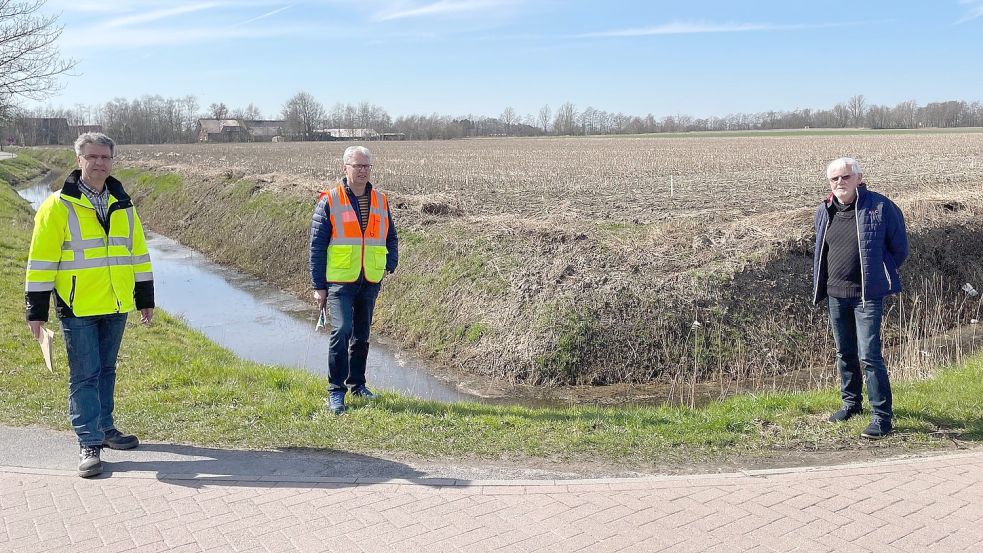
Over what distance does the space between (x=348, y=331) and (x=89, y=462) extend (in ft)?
7.96

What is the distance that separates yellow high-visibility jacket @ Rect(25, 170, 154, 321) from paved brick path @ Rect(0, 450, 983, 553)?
3.78 ft

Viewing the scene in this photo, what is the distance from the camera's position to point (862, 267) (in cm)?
596

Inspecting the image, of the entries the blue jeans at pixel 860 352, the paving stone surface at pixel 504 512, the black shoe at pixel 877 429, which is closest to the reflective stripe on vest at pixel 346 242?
the paving stone surface at pixel 504 512

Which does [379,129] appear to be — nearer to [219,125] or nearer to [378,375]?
[219,125]

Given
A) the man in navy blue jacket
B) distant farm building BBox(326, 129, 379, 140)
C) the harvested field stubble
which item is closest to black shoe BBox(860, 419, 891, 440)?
the man in navy blue jacket

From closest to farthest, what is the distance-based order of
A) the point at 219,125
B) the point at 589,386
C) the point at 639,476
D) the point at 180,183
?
the point at 639,476 < the point at 589,386 < the point at 180,183 < the point at 219,125

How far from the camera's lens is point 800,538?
4152 mm

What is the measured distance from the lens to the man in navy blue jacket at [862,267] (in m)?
5.93

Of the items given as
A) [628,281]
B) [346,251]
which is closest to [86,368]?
[346,251]

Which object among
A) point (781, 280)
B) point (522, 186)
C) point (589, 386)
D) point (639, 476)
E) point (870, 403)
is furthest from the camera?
point (522, 186)

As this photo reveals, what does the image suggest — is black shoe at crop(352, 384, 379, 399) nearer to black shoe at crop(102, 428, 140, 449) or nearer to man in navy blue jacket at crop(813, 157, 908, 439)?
black shoe at crop(102, 428, 140, 449)

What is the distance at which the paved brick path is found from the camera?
4.12 m

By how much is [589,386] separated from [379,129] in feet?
387

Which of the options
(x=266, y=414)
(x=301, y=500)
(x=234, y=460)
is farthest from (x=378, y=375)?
(x=301, y=500)
